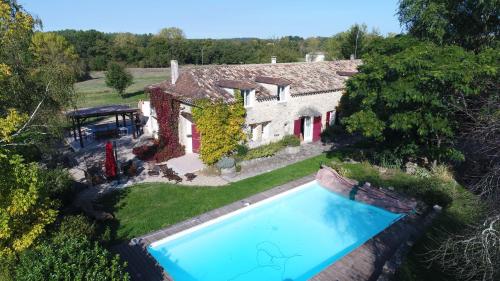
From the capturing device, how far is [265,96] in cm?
2542

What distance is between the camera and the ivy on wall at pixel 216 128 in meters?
21.6

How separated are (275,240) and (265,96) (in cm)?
1271

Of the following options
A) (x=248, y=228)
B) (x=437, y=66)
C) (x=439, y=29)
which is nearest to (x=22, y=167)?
(x=248, y=228)

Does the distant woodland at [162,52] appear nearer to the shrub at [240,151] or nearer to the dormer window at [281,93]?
the dormer window at [281,93]

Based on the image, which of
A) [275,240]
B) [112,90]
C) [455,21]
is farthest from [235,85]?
[112,90]

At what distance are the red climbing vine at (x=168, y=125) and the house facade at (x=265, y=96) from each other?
1.35ft

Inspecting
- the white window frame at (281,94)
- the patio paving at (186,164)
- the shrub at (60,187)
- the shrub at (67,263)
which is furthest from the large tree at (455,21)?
the shrub at (60,187)

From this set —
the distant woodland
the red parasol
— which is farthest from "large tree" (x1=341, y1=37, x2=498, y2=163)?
the distant woodland

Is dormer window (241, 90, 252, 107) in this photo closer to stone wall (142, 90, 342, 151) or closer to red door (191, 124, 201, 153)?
stone wall (142, 90, 342, 151)

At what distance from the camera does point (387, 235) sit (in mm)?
15094

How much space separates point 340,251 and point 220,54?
306 feet

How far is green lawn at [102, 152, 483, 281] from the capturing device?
1445cm

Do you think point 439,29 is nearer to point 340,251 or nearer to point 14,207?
point 340,251

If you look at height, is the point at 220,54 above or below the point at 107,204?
above
